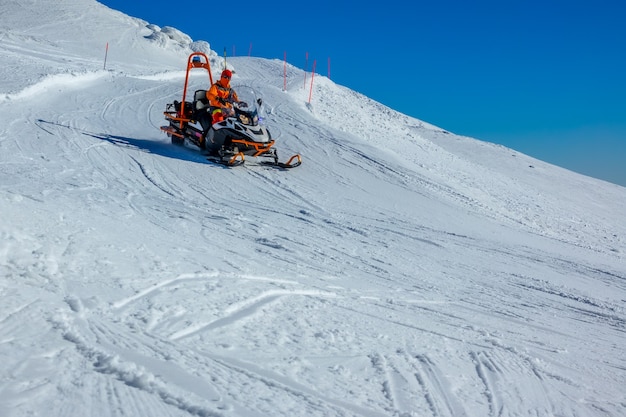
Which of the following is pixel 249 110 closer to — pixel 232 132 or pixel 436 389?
pixel 232 132

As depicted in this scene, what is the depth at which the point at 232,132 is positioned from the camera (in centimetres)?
1170

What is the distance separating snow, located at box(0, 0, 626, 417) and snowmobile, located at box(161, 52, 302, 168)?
0.38 m

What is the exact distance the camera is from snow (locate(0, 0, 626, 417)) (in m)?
3.14

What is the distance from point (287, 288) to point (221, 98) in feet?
26.8

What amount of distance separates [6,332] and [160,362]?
1.00 metres

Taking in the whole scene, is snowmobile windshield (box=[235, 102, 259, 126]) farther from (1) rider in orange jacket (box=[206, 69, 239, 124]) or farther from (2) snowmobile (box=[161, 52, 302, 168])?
(1) rider in orange jacket (box=[206, 69, 239, 124])

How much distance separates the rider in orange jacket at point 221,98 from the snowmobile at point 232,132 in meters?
0.13

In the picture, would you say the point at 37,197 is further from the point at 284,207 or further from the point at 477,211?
the point at 477,211

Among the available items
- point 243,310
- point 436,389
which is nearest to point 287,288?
point 243,310

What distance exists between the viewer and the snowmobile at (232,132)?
11688 millimetres

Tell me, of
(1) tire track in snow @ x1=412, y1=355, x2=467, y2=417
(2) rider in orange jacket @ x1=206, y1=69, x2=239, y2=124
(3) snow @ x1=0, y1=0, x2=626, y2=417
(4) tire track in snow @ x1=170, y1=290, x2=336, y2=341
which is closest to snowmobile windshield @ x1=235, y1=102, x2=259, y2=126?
(2) rider in orange jacket @ x1=206, y1=69, x2=239, y2=124

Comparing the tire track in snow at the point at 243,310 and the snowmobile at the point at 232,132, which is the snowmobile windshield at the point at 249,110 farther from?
the tire track in snow at the point at 243,310

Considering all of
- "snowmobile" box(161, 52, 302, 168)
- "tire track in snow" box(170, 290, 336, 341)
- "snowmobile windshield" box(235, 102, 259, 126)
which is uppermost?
"snowmobile windshield" box(235, 102, 259, 126)

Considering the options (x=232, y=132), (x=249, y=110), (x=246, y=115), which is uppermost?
(x=249, y=110)
